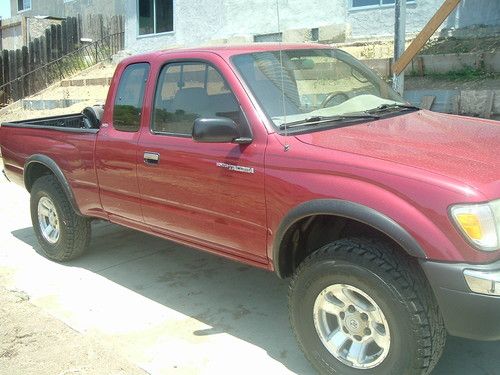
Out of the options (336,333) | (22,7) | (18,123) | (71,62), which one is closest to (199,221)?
(336,333)

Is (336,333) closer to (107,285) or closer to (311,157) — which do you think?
(311,157)

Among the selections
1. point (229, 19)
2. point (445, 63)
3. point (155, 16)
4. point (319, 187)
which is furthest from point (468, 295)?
point (155, 16)

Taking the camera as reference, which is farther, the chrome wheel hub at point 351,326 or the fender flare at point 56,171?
the fender flare at point 56,171

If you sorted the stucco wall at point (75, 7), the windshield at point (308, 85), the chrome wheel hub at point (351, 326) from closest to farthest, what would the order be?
the chrome wheel hub at point (351, 326) → the windshield at point (308, 85) → the stucco wall at point (75, 7)

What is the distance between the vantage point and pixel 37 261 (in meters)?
5.30

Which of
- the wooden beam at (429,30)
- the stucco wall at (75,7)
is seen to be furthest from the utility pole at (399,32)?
the stucco wall at (75,7)

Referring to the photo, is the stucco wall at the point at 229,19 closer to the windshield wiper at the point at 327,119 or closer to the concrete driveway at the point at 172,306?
the concrete driveway at the point at 172,306

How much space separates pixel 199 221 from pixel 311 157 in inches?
40.0

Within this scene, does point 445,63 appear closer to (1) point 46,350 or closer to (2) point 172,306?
(2) point 172,306

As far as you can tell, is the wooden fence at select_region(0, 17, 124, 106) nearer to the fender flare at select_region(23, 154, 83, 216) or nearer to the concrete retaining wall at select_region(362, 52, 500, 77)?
the concrete retaining wall at select_region(362, 52, 500, 77)

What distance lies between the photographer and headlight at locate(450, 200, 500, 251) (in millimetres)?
2428

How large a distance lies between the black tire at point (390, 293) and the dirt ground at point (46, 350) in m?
1.21

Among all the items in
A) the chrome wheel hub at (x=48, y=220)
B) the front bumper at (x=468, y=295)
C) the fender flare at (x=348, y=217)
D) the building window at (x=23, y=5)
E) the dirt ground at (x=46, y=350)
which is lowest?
the dirt ground at (x=46, y=350)

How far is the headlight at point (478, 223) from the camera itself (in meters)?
2.43
